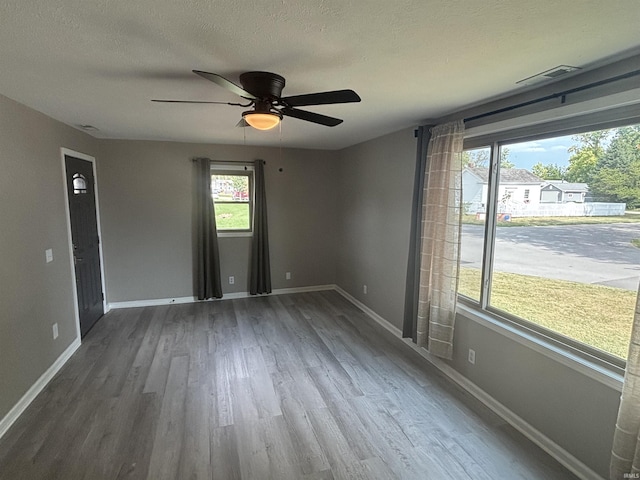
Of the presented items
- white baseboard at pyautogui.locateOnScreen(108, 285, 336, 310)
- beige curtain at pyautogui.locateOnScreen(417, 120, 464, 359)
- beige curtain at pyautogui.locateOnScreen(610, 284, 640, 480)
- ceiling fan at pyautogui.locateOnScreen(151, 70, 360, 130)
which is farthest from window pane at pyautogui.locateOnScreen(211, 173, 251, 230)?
beige curtain at pyautogui.locateOnScreen(610, 284, 640, 480)

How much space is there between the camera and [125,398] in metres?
2.71

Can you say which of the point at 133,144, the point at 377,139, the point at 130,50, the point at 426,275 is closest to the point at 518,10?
the point at 130,50

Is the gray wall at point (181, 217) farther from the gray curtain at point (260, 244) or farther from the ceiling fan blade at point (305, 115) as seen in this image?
the ceiling fan blade at point (305, 115)

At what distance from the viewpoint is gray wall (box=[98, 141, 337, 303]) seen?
4.63 meters

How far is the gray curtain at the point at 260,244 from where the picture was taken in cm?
511

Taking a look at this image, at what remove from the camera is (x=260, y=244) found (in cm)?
524

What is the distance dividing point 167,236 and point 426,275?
12.2ft

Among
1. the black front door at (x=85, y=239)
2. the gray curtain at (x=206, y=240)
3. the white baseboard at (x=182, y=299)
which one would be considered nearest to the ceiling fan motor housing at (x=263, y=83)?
the black front door at (x=85, y=239)

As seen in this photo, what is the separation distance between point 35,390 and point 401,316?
3.51 meters

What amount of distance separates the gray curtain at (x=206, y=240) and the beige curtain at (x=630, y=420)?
15.1 ft

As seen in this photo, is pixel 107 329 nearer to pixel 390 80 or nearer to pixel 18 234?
pixel 18 234

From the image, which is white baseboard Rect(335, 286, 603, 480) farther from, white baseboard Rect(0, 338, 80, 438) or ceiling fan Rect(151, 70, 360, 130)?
white baseboard Rect(0, 338, 80, 438)

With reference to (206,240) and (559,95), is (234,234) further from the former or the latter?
(559,95)

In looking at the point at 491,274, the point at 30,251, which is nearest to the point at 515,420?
the point at 491,274
